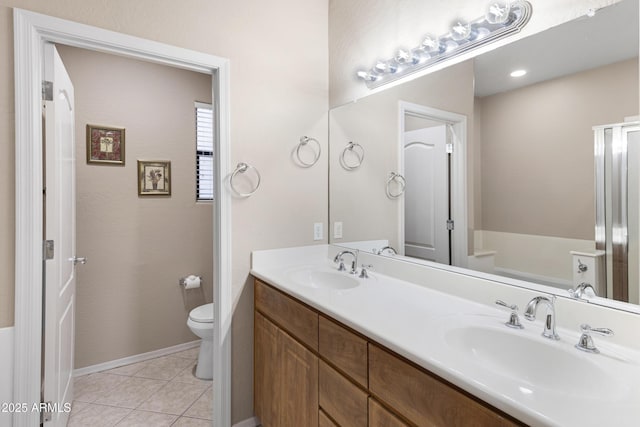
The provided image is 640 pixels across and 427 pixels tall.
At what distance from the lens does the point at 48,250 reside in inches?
59.0

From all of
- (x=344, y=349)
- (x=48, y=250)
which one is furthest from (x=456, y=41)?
(x=48, y=250)

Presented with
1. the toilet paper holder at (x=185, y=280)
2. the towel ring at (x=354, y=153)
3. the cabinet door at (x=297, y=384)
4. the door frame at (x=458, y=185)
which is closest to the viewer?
the cabinet door at (x=297, y=384)

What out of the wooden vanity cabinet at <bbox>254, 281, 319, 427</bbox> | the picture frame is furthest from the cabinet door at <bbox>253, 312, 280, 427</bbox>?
the picture frame

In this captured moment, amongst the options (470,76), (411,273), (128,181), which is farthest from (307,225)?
(128,181)

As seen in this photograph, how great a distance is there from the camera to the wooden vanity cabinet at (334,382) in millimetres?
824

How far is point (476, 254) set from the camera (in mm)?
1406

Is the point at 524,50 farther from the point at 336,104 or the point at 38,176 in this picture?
the point at 38,176

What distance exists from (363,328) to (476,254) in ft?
2.17

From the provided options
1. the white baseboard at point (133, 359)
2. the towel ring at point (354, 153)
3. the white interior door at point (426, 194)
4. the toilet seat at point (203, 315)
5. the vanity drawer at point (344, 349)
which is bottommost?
the white baseboard at point (133, 359)

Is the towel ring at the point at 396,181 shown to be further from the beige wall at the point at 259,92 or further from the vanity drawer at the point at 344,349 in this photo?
the vanity drawer at the point at 344,349

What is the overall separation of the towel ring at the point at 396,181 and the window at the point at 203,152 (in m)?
1.80

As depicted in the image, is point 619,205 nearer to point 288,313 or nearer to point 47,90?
point 288,313

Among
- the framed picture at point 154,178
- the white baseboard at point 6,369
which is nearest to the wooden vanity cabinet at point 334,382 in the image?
the white baseboard at point 6,369

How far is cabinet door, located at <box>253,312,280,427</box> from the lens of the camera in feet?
5.42
